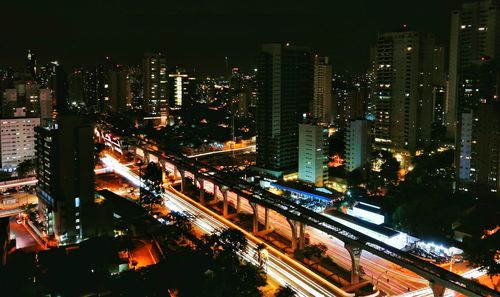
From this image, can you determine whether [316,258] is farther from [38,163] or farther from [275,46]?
[275,46]

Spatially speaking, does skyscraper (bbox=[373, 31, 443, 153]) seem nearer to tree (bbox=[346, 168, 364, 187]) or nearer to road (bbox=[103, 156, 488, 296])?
tree (bbox=[346, 168, 364, 187])

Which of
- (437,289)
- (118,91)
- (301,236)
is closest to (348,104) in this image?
(118,91)

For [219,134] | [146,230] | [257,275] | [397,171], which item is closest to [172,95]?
[219,134]

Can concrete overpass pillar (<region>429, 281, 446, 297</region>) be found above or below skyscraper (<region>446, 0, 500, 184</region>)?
below

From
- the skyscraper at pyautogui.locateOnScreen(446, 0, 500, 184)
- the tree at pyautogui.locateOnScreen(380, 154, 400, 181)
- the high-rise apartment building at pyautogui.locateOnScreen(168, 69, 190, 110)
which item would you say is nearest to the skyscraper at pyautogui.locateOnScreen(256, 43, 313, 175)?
the tree at pyautogui.locateOnScreen(380, 154, 400, 181)

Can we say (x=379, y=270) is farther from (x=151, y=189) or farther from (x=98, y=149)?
(x=98, y=149)

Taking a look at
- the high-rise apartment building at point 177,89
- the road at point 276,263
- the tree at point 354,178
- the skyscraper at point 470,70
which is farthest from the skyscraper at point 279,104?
the high-rise apartment building at point 177,89
